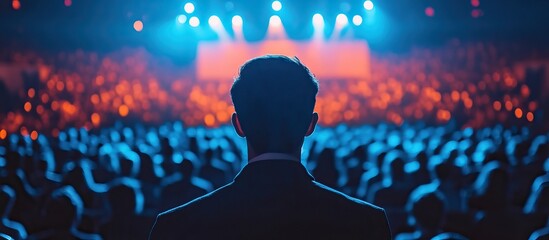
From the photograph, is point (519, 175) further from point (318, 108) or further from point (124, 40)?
point (124, 40)

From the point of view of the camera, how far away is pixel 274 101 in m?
2.03

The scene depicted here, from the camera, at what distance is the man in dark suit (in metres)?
1.99

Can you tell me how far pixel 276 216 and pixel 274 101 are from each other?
309 millimetres

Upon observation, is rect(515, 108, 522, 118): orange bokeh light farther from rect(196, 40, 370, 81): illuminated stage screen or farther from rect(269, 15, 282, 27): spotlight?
rect(269, 15, 282, 27): spotlight

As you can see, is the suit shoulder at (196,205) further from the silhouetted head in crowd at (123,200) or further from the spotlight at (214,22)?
the spotlight at (214,22)

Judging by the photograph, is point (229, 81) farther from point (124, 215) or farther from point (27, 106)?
point (124, 215)

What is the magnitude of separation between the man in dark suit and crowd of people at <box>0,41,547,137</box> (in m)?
23.3

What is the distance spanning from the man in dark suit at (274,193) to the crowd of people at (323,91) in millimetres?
23329

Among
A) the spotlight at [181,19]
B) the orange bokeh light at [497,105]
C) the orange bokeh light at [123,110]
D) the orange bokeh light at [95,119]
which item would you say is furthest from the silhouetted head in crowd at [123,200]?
the orange bokeh light at [123,110]

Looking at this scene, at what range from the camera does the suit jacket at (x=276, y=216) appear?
1993 millimetres

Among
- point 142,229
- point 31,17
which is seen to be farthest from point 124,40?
point 142,229

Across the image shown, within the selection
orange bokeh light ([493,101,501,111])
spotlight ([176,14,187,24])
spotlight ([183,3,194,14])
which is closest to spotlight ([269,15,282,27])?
spotlight ([176,14,187,24])

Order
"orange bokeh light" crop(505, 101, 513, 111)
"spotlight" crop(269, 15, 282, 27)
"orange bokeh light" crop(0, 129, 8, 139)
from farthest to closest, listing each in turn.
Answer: "spotlight" crop(269, 15, 282, 27), "orange bokeh light" crop(505, 101, 513, 111), "orange bokeh light" crop(0, 129, 8, 139)

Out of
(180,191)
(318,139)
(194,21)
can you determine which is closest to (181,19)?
(194,21)
